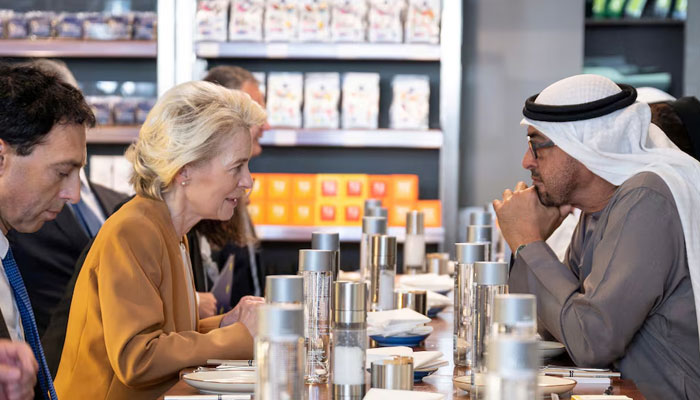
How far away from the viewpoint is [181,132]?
2.39 m

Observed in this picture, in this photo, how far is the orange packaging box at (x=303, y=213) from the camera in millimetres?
4922

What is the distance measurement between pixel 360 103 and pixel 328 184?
50cm

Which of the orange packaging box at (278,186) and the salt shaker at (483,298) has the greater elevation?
the salt shaker at (483,298)

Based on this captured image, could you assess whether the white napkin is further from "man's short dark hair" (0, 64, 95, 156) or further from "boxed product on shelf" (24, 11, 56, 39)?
"boxed product on shelf" (24, 11, 56, 39)

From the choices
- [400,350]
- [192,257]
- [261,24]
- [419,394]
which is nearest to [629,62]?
[261,24]

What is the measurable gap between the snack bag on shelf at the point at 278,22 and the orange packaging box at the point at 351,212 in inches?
37.2

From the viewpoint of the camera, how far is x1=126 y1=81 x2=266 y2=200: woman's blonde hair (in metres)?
→ 2.39

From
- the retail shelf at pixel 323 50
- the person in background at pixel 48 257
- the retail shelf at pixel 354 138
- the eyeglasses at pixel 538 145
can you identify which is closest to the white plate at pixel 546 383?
the eyeglasses at pixel 538 145

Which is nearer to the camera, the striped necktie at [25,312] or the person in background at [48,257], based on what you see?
the striped necktie at [25,312]

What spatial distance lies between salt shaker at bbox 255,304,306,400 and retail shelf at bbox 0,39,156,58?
401cm

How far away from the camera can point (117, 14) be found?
5.04 metres

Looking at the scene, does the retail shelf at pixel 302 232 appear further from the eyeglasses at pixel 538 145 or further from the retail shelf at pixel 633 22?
the eyeglasses at pixel 538 145

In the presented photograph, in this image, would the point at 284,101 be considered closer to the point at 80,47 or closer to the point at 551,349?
the point at 80,47

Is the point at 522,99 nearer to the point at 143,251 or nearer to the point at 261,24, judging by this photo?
the point at 261,24
